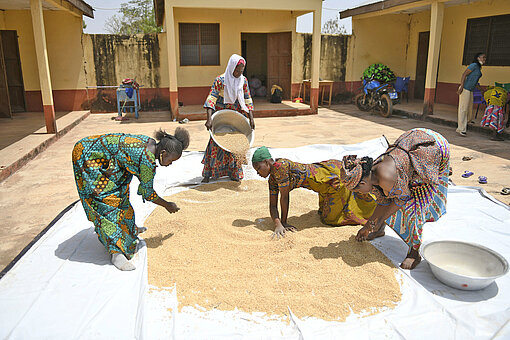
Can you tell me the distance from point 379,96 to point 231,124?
6.54 m

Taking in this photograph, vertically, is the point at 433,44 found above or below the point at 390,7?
below

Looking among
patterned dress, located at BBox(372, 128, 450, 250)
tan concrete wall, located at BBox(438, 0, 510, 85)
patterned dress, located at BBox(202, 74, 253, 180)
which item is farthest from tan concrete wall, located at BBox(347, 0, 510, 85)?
patterned dress, located at BBox(372, 128, 450, 250)

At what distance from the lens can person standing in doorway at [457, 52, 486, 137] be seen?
715 cm

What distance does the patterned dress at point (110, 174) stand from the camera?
2.54 meters

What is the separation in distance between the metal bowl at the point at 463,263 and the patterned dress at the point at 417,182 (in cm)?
17

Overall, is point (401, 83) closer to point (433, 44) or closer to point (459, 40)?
point (459, 40)

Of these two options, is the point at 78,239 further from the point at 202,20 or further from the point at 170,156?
the point at 202,20

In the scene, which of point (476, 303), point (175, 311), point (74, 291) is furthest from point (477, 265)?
point (74, 291)

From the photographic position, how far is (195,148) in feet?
20.8

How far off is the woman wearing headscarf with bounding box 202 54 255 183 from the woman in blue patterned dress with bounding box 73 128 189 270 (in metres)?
1.82

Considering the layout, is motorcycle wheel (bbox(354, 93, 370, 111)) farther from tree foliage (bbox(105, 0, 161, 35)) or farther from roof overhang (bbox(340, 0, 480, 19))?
tree foliage (bbox(105, 0, 161, 35))

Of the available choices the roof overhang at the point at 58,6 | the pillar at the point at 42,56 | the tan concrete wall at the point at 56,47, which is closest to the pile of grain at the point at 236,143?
the pillar at the point at 42,56

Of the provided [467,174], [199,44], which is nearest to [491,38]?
[467,174]

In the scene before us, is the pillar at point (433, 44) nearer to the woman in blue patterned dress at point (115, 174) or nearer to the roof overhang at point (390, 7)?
the roof overhang at point (390, 7)
